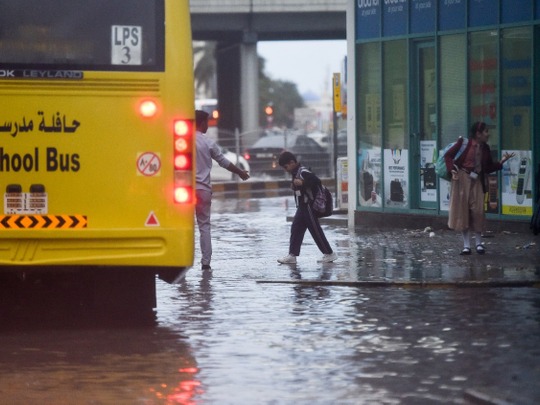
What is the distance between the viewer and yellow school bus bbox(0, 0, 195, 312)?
34.8 ft

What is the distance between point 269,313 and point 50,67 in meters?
2.82

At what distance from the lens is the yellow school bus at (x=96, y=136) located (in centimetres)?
1060

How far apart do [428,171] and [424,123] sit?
75 cm

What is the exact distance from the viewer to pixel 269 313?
39.1 feet

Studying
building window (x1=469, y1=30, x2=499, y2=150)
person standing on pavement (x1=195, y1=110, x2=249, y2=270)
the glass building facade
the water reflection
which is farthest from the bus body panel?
building window (x1=469, y1=30, x2=499, y2=150)

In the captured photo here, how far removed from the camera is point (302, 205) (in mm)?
16078

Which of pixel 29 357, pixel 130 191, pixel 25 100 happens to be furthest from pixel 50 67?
pixel 29 357

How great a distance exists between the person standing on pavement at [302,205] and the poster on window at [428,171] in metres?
5.56

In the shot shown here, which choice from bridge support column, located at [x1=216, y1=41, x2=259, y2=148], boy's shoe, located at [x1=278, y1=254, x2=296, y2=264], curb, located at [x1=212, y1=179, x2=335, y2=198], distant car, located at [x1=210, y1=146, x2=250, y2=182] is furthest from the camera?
bridge support column, located at [x1=216, y1=41, x2=259, y2=148]

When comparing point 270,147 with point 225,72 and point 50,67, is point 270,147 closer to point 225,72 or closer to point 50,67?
point 225,72

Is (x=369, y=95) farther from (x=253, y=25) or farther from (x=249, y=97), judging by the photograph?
(x=249, y=97)

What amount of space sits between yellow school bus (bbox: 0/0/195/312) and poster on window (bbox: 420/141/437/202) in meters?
11.1

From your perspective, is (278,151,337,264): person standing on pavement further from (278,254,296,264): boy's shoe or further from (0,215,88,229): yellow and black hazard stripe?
(0,215,88,229): yellow and black hazard stripe

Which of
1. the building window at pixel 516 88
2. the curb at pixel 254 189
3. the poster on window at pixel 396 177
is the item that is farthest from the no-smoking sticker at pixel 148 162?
the curb at pixel 254 189
